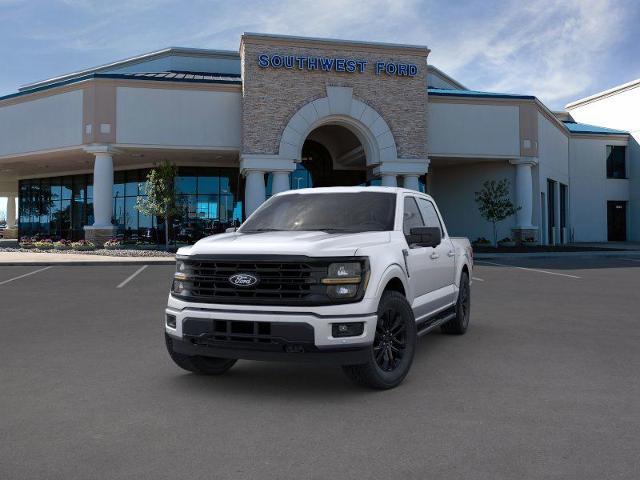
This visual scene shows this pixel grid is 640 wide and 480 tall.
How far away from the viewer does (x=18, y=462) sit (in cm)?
370

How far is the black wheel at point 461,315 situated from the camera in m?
7.93

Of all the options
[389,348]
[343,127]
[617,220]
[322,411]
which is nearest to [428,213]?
[389,348]

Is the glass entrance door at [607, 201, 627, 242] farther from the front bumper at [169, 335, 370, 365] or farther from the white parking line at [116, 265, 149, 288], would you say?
the front bumper at [169, 335, 370, 365]

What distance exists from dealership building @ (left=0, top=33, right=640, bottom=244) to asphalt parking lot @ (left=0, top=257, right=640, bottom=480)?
815 inches

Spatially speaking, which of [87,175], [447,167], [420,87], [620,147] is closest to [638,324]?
[420,87]

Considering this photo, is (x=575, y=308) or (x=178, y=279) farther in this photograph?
(x=575, y=308)

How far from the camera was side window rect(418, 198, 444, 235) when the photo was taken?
7.27 m

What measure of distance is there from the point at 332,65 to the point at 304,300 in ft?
80.6

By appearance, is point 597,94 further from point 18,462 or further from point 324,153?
point 18,462

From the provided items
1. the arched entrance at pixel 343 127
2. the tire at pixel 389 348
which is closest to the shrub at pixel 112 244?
the arched entrance at pixel 343 127

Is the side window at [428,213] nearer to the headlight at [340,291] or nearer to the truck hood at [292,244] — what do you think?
the truck hood at [292,244]

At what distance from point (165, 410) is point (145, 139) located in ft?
83.0

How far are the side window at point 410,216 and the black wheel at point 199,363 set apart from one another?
2.31 meters

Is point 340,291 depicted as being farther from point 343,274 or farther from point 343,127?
point 343,127
